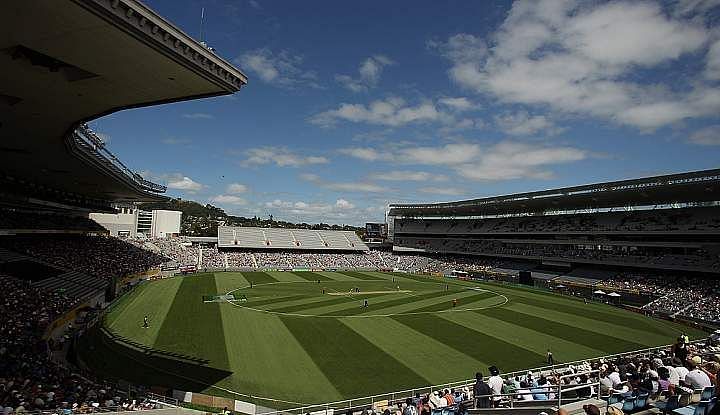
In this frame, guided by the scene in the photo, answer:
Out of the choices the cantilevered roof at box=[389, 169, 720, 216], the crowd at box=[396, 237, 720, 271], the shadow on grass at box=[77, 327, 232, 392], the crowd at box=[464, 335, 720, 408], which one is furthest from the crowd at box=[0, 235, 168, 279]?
the cantilevered roof at box=[389, 169, 720, 216]

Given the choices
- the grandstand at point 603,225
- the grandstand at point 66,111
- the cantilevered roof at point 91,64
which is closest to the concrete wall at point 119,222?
the grandstand at point 66,111

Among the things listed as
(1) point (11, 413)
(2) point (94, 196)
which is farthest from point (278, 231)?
(1) point (11, 413)

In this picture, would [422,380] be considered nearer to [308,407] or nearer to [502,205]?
[308,407]

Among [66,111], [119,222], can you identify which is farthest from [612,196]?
[119,222]

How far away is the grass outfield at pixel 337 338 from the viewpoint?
66.5 ft

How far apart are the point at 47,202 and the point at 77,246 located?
232 inches

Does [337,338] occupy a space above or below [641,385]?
below

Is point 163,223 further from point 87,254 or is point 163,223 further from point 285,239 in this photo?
point 87,254

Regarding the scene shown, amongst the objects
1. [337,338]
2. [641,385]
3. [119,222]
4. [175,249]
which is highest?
[119,222]

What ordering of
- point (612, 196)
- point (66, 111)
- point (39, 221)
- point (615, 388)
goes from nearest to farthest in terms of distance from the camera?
point (615, 388)
point (66, 111)
point (39, 221)
point (612, 196)

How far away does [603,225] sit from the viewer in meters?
58.8

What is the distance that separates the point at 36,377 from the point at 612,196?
190 ft

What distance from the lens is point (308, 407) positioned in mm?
16062

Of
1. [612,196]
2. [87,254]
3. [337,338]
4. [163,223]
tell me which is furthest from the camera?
[163,223]
